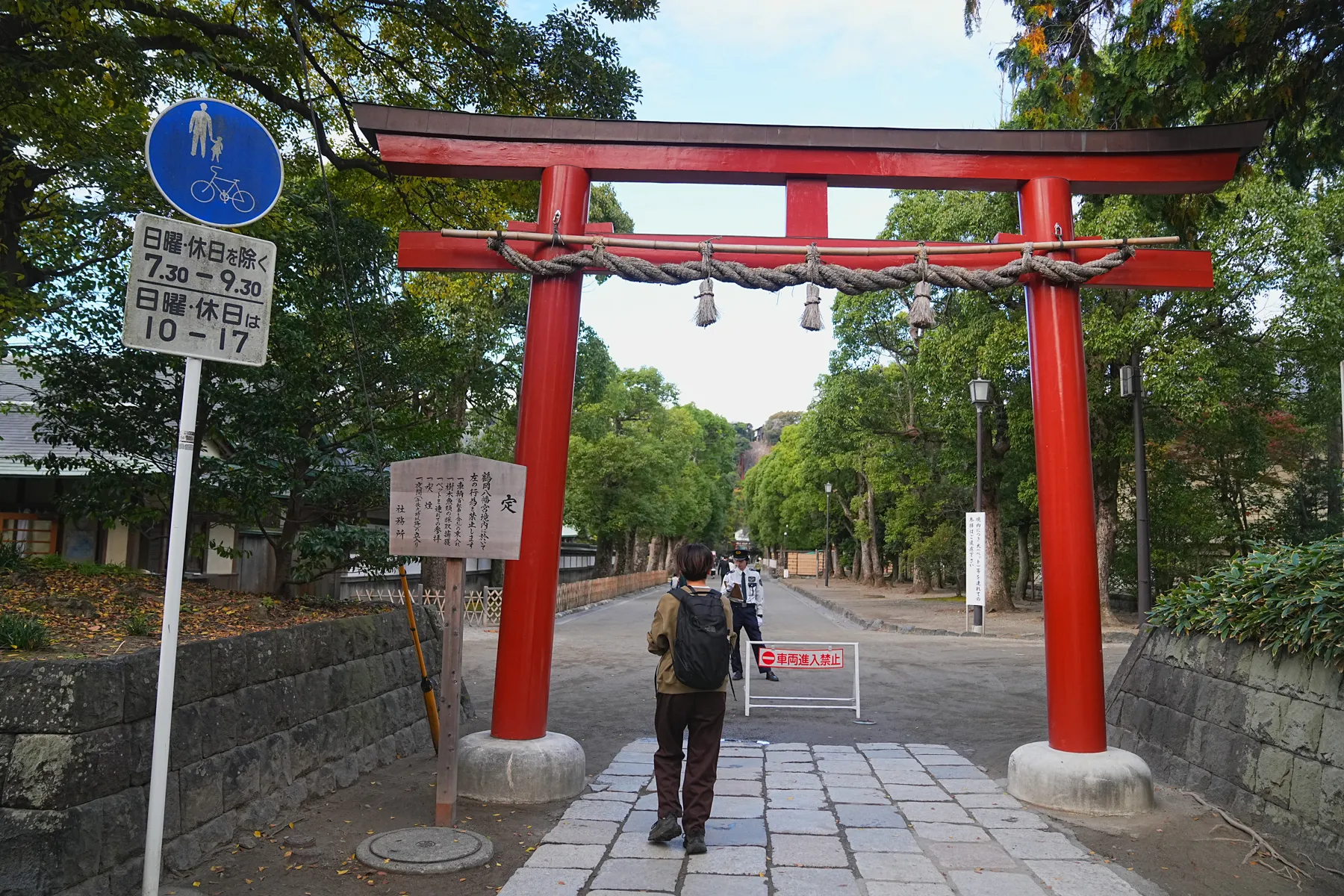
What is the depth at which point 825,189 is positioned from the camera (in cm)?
658

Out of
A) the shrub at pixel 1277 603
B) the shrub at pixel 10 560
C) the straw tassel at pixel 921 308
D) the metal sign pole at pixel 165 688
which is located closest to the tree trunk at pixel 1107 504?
the shrub at pixel 1277 603

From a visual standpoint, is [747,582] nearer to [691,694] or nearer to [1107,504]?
[691,694]

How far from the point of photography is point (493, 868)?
180 inches

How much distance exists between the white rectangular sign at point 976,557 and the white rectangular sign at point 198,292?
17252 mm

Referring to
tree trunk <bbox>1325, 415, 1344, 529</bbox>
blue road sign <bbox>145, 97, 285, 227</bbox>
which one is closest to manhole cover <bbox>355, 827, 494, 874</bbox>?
blue road sign <bbox>145, 97, 285, 227</bbox>

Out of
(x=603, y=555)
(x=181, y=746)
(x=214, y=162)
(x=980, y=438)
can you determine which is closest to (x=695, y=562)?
(x=181, y=746)

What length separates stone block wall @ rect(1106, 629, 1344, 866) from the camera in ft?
15.9

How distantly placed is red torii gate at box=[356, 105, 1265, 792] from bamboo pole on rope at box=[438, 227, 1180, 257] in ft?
0.25

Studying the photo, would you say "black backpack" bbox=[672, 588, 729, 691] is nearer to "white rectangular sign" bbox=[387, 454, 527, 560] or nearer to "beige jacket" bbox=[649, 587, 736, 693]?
"beige jacket" bbox=[649, 587, 736, 693]

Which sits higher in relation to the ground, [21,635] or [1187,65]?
[1187,65]

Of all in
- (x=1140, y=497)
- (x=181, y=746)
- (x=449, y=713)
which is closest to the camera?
(x=181, y=746)

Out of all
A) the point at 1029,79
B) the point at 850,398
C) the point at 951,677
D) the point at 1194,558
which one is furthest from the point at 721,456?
the point at 1029,79

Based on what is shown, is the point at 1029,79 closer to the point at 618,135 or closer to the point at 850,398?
the point at 618,135

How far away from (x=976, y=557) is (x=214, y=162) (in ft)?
59.1
